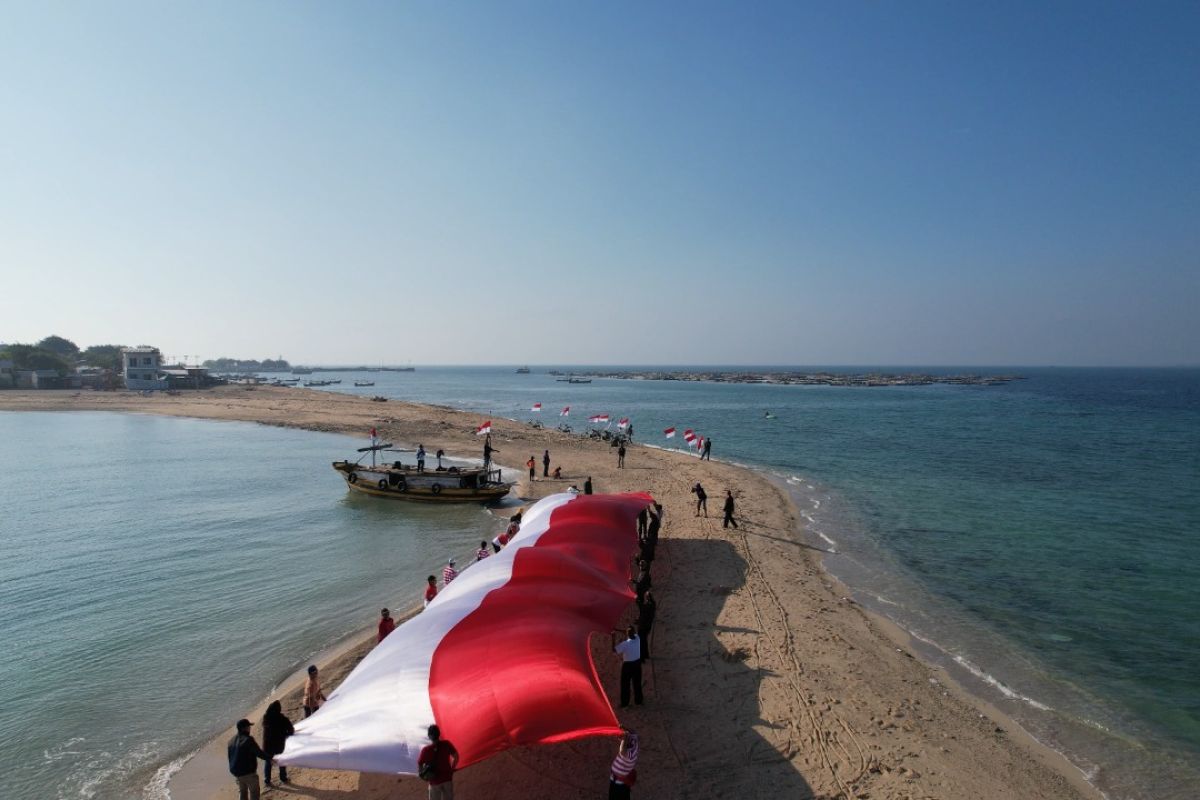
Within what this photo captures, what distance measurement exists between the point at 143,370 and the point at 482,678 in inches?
4124

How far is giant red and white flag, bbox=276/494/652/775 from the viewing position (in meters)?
7.02

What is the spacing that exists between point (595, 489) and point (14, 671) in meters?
19.5

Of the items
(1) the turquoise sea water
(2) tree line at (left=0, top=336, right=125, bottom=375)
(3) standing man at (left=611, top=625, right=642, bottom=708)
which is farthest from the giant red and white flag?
(2) tree line at (left=0, top=336, right=125, bottom=375)

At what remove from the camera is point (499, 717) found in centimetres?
712

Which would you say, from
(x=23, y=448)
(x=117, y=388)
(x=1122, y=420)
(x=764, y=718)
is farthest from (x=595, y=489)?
(x=117, y=388)

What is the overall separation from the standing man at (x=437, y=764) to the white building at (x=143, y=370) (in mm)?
101665

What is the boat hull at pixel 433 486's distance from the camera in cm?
2520

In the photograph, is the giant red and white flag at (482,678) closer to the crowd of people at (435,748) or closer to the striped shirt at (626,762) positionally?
→ the crowd of people at (435,748)

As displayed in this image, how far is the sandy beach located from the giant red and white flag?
147cm

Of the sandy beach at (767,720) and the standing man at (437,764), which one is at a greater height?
the standing man at (437,764)

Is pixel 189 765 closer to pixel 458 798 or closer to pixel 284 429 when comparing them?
pixel 458 798

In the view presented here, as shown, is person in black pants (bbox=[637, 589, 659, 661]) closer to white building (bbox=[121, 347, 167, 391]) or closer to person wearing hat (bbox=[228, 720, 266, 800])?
person wearing hat (bbox=[228, 720, 266, 800])

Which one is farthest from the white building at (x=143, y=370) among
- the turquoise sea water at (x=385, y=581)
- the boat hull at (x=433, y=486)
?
the boat hull at (x=433, y=486)

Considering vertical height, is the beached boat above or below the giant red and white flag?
below
